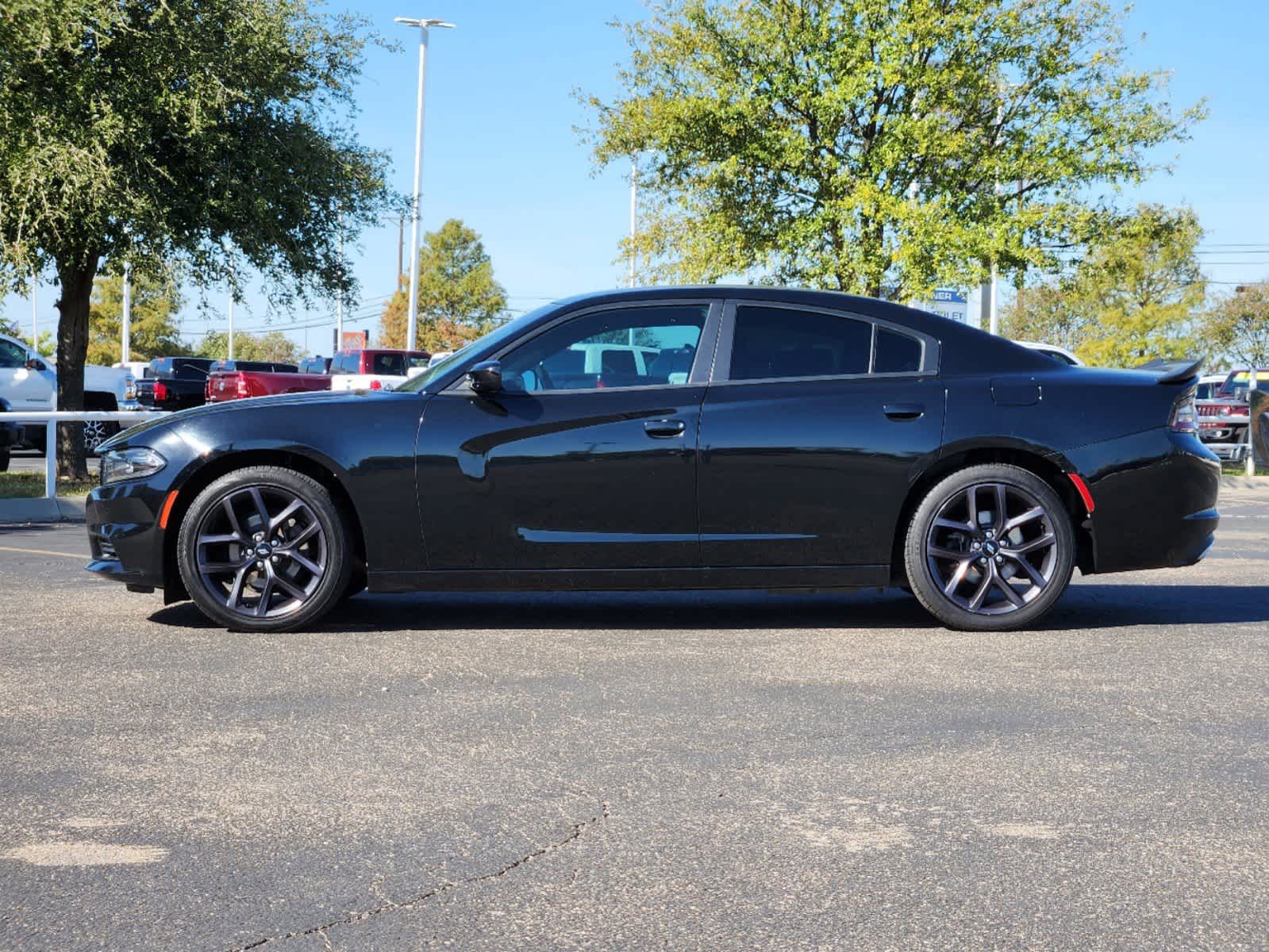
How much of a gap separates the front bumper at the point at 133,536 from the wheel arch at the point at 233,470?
5cm

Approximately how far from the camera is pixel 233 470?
6512 mm

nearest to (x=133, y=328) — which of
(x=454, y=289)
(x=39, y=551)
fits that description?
(x=454, y=289)

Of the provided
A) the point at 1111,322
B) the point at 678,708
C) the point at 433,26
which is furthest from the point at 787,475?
the point at 1111,322

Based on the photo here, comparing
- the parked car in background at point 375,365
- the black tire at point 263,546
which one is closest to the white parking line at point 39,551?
the black tire at point 263,546

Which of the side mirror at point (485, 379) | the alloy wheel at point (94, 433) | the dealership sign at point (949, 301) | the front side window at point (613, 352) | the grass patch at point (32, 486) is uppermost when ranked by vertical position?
the dealership sign at point (949, 301)

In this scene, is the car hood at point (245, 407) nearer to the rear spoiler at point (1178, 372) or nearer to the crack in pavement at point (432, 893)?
the crack in pavement at point (432, 893)

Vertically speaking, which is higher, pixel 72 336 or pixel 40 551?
pixel 72 336

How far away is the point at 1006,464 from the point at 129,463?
3968 mm

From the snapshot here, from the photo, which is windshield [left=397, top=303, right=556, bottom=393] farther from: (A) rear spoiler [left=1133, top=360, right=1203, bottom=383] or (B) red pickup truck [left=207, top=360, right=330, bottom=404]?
(B) red pickup truck [left=207, top=360, right=330, bottom=404]

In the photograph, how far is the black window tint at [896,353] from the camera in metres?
6.64

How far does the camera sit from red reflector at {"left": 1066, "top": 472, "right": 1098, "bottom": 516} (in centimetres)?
657

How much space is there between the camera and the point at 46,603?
285 inches

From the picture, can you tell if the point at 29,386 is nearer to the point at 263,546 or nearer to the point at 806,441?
the point at 263,546

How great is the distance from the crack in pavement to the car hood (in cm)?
318
